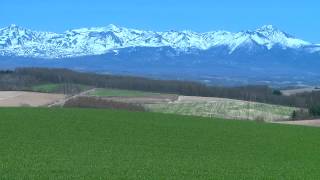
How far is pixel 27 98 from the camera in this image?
216 ft

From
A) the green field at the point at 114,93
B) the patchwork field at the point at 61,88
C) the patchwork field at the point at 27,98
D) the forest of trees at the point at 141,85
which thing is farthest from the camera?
the forest of trees at the point at 141,85

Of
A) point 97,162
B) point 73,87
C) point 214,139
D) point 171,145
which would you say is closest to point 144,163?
point 97,162

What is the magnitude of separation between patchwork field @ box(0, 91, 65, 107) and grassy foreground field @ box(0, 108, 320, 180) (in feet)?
66.8

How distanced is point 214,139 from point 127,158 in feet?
31.4

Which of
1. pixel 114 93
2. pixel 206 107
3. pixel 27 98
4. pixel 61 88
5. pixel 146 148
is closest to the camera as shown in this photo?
pixel 146 148

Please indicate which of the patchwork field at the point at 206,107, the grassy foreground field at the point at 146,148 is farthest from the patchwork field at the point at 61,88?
the grassy foreground field at the point at 146,148

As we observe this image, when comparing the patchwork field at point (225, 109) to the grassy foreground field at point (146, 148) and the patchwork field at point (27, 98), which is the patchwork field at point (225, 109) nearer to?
the patchwork field at point (27, 98)

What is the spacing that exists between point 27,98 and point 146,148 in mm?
41303

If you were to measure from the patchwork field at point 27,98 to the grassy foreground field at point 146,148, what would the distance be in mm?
20349

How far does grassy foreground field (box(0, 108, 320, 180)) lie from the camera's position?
737 inches

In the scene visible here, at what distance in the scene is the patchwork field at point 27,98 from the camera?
62.2 meters

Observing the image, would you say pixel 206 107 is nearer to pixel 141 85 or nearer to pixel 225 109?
pixel 225 109

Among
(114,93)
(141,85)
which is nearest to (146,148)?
(114,93)

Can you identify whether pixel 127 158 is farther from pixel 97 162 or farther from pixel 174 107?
pixel 174 107
